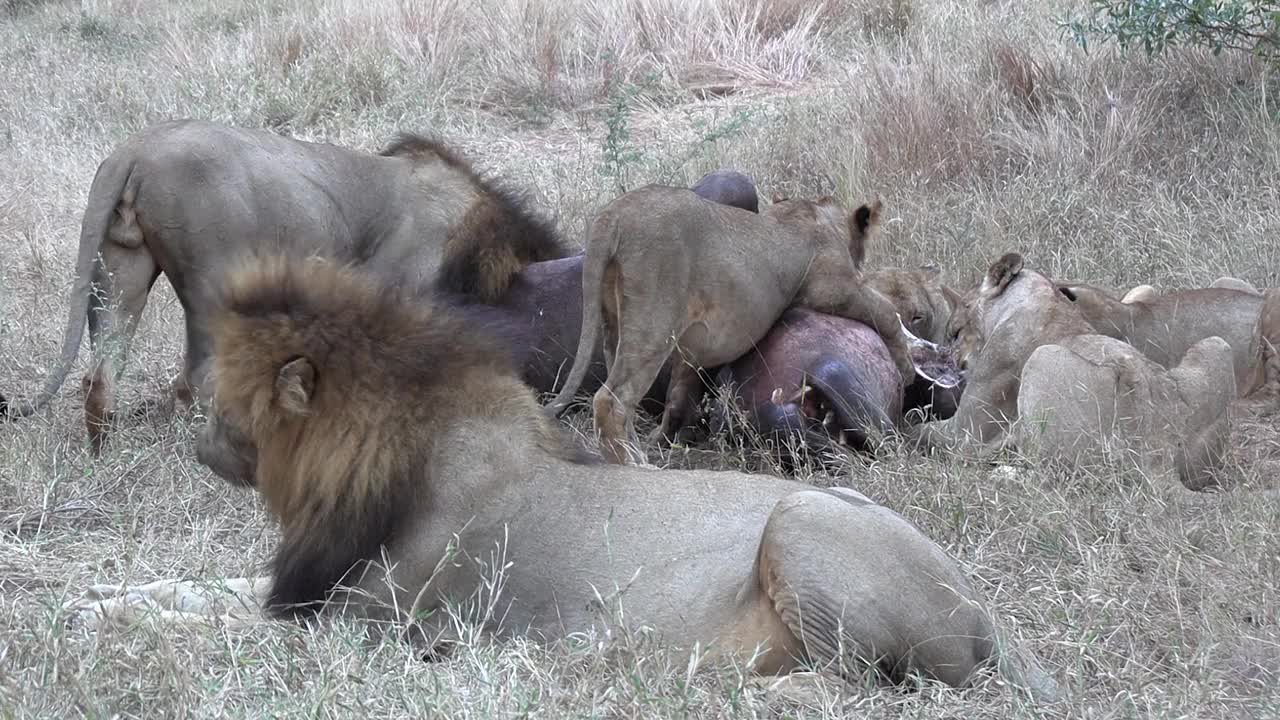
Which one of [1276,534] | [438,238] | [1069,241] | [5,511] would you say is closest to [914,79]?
[1069,241]

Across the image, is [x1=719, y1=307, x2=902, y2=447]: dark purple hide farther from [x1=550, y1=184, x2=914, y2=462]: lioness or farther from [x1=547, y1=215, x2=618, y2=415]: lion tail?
[x1=547, y1=215, x2=618, y2=415]: lion tail

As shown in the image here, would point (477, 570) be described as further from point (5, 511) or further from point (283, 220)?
point (283, 220)

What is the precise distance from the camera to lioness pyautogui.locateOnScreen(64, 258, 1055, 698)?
3.28 meters

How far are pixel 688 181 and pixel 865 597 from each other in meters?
5.40

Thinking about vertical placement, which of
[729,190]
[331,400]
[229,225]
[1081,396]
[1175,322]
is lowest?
[1175,322]

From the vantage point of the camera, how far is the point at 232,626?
361cm

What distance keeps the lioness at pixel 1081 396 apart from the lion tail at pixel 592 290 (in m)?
1.25

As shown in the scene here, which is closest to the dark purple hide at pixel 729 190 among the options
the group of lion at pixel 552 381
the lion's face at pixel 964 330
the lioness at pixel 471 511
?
the group of lion at pixel 552 381

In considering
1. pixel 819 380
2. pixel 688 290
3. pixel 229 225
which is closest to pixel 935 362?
pixel 819 380

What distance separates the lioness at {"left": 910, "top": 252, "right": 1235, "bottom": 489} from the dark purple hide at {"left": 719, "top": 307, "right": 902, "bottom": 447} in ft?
0.75

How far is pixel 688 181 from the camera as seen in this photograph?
27.4ft

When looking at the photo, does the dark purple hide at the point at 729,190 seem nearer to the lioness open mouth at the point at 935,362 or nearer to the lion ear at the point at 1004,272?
the lioness open mouth at the point at 935,362

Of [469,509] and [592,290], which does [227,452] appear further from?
[592,290]

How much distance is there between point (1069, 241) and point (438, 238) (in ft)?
9.86
